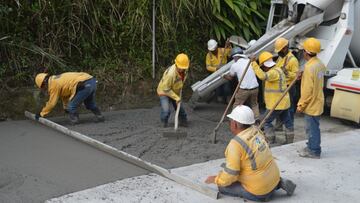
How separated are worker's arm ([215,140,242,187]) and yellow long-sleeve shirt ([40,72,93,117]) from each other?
3.68m

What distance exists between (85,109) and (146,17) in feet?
7.50

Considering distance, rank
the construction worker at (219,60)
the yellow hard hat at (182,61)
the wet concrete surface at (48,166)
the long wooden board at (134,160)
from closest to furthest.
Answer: the long wooden board at (134,160) < the wet concrete surface at (48,166) < the yellow hard hat at (182,61) < the construction worker at (219,60)

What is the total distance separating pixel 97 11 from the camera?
8.71m

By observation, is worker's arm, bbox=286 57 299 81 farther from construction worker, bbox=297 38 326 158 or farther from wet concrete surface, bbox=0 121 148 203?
wet concrete surface, bbox=0 121 148 203

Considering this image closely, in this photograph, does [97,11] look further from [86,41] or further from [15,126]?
[15,126]

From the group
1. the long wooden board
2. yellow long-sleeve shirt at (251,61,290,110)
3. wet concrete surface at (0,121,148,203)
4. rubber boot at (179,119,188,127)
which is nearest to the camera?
the long wooden board

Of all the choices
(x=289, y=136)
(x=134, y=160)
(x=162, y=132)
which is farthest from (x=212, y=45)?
(x=134, y=160)

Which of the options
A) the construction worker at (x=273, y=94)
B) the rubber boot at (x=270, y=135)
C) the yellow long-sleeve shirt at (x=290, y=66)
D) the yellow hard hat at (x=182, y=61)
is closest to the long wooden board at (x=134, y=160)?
the yellow hard hat at (x=182, y=61)

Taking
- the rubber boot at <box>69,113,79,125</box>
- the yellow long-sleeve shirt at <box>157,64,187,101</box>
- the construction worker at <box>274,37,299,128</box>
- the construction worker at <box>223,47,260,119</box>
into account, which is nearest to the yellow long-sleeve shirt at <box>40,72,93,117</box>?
the rubber boot at <box>69,113,79,125</box>

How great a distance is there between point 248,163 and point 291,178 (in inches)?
46.0

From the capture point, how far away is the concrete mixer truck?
7.94 m

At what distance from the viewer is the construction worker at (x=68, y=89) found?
7.10m

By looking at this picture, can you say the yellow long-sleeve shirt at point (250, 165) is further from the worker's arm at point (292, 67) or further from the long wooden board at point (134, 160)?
the worker's arm at point (292, 67)

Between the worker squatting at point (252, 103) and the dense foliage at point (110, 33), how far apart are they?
3.01 feet
